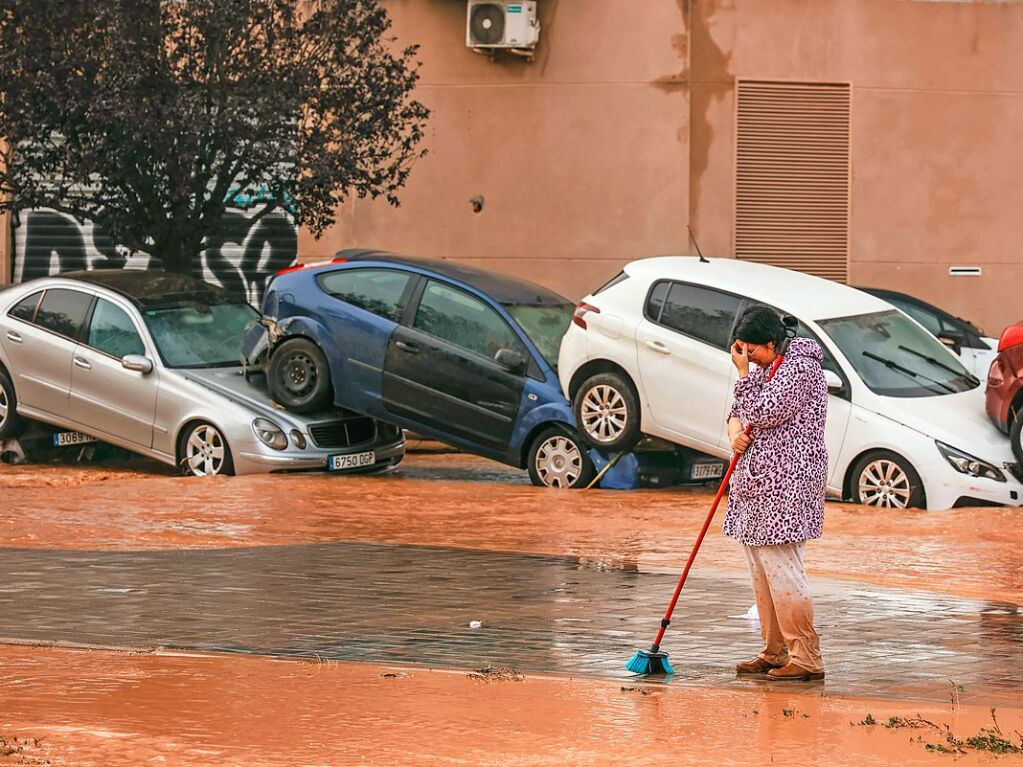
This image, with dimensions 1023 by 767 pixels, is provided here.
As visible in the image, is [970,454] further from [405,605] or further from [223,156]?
[223,156]

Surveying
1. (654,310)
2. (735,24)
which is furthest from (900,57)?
(654,310)

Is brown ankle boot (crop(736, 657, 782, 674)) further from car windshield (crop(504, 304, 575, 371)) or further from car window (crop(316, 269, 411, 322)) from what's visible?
car window (crop(316, 269, 411, 322))

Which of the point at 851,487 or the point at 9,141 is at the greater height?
the point at 9,141

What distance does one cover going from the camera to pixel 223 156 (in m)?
19.4

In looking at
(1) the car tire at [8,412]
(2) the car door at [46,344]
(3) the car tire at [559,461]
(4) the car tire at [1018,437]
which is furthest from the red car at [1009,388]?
(1) the car tire at [8,412]

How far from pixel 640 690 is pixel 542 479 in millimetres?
8062

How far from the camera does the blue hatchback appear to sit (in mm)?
15516

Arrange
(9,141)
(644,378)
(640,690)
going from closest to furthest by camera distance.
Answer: (640,690) → (644,378) → (9,141)

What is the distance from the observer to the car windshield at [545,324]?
1588 centimetres

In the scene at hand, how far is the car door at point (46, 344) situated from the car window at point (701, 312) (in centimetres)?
522

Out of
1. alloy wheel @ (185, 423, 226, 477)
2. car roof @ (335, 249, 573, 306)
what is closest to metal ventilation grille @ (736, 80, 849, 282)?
car roof @ (335, 249, 573, 306)

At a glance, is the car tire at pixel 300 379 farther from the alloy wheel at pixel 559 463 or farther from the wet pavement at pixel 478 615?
the wet pavement at pixel 478 615

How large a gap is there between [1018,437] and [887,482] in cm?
98

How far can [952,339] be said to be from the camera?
1898 centimetres
